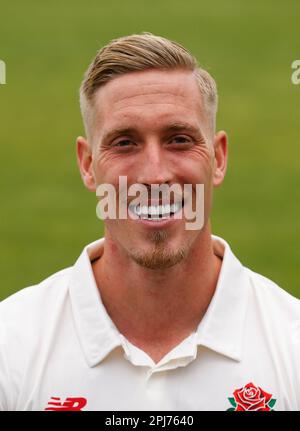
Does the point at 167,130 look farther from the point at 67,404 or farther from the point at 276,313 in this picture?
the point at 67,404

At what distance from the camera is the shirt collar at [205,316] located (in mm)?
4668

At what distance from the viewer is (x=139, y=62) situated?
15.4 feet

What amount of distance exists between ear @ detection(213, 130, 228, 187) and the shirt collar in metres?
0.32

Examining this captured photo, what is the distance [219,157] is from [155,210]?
0.57m

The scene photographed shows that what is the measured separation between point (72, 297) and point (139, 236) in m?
0.44

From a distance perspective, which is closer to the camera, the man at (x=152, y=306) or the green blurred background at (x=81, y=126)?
the man at (x=152, y=306)

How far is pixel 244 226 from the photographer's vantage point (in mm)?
10719

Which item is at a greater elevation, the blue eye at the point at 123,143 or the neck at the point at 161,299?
the blue eye at the point at 123,143

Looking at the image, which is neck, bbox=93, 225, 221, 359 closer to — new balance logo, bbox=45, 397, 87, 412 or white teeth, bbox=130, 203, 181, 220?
white teeth, bbox=130, 203, 181, 220

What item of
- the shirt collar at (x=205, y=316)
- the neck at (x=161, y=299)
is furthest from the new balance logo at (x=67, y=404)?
the neck at (x=161, y=299)

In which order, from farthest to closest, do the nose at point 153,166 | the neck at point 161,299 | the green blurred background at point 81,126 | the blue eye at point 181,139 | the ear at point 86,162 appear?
the green blurred background at point 81,126, the ear at point 86,162, the neck at point 161,299, the blue eye at point 181,139, the nose at point 153,166

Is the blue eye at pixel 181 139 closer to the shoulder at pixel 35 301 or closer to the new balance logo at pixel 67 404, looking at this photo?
the shoulder at pixel 35 301
